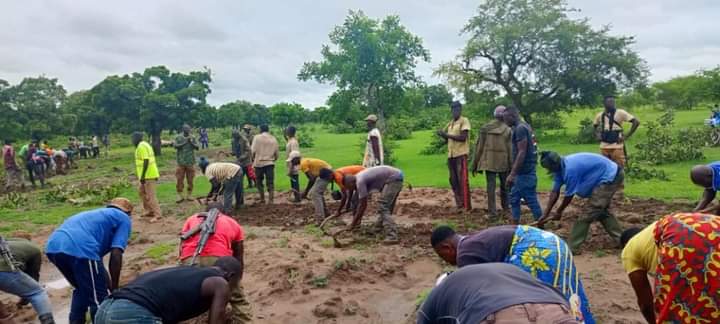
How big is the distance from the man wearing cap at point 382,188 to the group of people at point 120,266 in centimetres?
270

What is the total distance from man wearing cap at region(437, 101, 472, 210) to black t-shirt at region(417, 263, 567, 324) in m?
6.12

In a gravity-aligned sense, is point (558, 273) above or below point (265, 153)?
below

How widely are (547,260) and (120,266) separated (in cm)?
358

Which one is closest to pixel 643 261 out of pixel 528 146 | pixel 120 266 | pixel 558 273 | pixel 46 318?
pixel 558 273

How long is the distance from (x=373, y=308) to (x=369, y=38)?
16.2m

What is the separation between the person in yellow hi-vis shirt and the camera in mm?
9312

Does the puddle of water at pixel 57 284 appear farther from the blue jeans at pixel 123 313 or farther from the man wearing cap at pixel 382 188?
the blue jeans at pixel 123 313

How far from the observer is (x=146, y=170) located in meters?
9.31

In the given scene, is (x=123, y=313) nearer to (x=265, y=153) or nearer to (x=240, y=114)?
(x=265, y=153)

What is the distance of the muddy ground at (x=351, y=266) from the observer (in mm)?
4852

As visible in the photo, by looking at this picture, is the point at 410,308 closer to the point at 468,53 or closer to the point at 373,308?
the point at 373,308

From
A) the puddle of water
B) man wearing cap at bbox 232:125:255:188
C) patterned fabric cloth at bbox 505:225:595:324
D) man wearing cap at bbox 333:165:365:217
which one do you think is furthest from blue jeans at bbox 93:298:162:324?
man wearing cap at bbox 232:125:255:188

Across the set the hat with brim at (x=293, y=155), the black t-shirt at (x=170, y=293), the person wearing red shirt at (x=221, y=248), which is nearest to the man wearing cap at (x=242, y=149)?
the hat with brim at (x=293, y=155)

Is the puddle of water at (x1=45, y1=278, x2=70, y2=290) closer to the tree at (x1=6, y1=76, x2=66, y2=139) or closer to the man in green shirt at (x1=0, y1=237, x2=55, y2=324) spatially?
the man in green shirt at (x1=0, y1=237, x2=55, y2=324)
